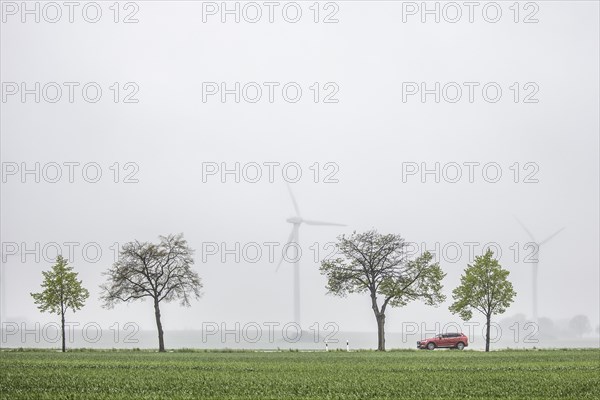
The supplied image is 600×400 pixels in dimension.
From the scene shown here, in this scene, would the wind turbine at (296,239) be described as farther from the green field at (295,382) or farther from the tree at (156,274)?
the green field at (295,382)

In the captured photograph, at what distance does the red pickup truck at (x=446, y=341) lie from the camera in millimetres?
93375

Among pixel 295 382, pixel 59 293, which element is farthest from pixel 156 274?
pixel 295 382

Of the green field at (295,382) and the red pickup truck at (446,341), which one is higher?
the green field at (295,382)

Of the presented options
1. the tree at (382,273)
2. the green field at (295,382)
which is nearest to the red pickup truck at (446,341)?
the tree at (382,273)

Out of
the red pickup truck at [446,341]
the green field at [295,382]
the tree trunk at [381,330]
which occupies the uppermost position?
the green field at [295,382]

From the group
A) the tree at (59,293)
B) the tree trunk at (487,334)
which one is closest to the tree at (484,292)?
the tree trunk at (487,334)

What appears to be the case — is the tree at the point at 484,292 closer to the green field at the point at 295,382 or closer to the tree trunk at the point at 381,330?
the tree trunk at the point at 381,330

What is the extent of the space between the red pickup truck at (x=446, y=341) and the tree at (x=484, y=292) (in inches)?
336

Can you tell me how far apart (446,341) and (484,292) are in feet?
36.8

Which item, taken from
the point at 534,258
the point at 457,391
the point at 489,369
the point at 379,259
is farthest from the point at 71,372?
the point at 534,258

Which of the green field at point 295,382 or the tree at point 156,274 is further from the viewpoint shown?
the tree at point 156,274

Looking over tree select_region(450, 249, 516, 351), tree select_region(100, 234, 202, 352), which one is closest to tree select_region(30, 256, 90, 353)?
tree select_region(100, 234, 202, 352)

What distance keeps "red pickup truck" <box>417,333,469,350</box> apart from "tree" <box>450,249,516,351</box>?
8.54 m

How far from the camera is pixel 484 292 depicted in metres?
85.3
